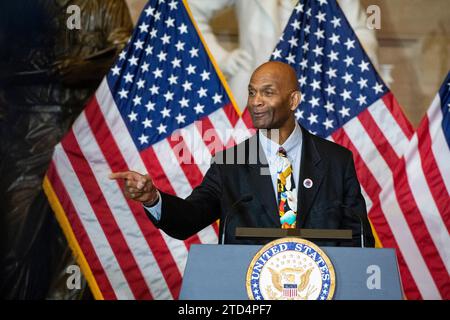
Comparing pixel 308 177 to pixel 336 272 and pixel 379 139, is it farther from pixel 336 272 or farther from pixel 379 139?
pixel 379 139

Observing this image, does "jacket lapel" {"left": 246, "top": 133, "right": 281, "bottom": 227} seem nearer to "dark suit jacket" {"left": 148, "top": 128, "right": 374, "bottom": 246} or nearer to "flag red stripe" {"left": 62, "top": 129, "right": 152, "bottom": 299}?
"dark suit jacket" {"left": 148, "top": 128, "right": 374, "bottom": 246}

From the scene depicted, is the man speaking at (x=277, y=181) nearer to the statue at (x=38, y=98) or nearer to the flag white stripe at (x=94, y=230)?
the flag white stripe at (x=94, y=230)

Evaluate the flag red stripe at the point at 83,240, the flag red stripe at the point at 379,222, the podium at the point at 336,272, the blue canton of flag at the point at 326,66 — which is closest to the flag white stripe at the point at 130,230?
the flag red stripe at the point at 83,240

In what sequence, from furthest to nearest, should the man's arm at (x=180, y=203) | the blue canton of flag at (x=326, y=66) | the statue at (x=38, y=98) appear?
the statue at (x=38, y=98), the blue canton of flag at (x=326, y=66), the man's arm at (x=180, y=203)

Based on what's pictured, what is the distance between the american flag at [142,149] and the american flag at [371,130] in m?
0.56

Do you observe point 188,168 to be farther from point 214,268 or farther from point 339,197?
point 214,268

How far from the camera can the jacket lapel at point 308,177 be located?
3447 mm

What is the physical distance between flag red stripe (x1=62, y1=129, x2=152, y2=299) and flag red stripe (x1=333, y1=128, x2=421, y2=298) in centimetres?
155

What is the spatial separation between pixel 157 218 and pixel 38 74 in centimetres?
320

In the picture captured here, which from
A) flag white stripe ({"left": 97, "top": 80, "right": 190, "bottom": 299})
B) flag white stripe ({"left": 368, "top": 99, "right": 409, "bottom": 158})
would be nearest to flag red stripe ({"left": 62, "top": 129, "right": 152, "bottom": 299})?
flag white stripe ({"left": 97, "top": 80, "right": 190, "bottom": 299})

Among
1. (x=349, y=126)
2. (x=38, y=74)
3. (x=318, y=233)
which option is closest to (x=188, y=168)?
(x=349, y=126)

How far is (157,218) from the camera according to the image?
128 inches

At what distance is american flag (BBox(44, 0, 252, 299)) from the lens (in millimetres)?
5355

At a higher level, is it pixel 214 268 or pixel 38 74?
pixel 38 74
